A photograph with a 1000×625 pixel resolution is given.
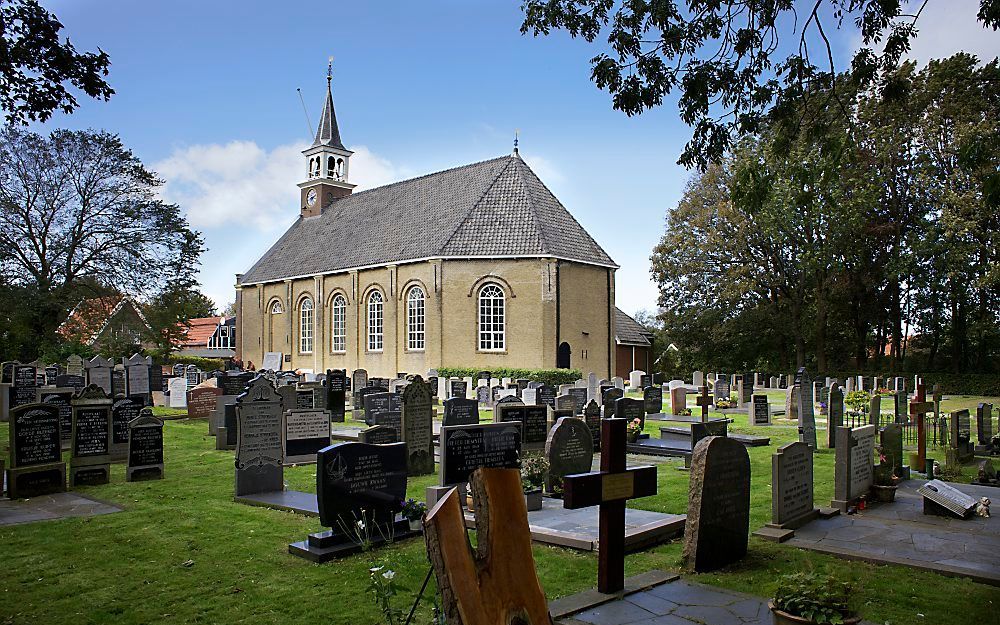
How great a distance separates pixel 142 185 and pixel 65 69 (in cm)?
3311

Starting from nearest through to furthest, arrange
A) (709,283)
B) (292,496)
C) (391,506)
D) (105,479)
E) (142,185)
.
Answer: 1. (391,506)
2. (292,496)
3. (105,479)
4. (142,185)
5. (709,283)

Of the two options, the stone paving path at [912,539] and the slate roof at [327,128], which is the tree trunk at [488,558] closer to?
the stone paving path at [912,539]

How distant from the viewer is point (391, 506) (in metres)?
7.82

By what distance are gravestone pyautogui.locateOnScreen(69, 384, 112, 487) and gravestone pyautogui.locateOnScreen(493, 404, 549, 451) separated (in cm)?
613

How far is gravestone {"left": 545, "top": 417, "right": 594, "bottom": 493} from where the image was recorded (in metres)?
9.80

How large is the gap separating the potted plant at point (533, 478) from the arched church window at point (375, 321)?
30144 millimetres

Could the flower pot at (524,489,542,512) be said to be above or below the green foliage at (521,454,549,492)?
below

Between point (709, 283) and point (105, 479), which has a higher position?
point (709, 283)

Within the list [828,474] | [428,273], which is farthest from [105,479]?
[428,273]

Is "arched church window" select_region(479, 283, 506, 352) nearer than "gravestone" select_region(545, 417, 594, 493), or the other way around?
"gravestone" select_region(545, 417, 594, 493)

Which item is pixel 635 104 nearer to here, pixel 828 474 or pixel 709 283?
pixel 828 474

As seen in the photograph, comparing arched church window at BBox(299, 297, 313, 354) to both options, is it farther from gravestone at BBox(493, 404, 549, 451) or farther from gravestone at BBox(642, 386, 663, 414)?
gravestone at BBox(493, 404, 549, 451)

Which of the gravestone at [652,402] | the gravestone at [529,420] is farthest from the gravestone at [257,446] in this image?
the gravestone at [652,402]

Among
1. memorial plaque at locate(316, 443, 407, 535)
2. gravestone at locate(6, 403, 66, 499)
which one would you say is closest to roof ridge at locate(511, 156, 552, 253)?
gravestone at locate(6, 403, 66, 499)
